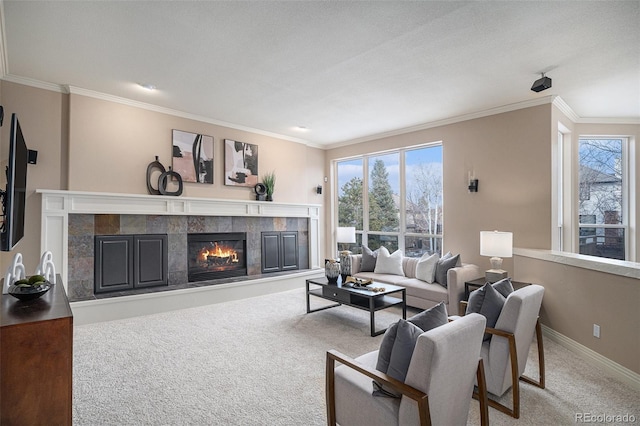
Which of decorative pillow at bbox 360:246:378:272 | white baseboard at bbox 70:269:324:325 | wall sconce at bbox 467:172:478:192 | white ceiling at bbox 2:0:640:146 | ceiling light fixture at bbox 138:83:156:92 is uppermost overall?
ceiling light fixture at bbox 138:83:156:92

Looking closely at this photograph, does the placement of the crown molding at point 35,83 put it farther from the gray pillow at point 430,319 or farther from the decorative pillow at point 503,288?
the decorative pillow at point 503,288

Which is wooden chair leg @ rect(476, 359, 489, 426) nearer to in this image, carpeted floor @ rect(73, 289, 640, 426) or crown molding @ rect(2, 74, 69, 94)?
carpeted floor @ rect(73, 289, 640, 426)

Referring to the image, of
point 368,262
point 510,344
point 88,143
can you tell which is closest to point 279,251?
point 368,262

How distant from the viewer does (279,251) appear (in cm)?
642

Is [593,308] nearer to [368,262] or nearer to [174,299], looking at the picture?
[368,262]

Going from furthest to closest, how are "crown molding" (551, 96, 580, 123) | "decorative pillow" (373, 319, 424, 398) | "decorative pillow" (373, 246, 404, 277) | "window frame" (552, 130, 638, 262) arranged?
"decorative pillow" (373, 246, 404, 277), "window frame" (552, 130, 638, 262), "crown molding" (551, 96, 580, 123), "decorative pillow" (373, 319, 424, 398)

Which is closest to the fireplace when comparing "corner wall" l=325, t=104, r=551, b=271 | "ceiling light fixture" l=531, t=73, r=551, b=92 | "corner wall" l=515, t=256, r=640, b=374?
"corner wall" l=325, t=104, r=551, b=271

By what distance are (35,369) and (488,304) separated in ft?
8.71

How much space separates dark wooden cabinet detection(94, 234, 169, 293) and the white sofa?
124 inches

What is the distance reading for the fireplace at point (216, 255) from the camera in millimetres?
5402

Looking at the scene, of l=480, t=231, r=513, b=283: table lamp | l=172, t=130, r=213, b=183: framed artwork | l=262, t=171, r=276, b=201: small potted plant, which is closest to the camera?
l=480, t=231, r=513, b=283: table lamp

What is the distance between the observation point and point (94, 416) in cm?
225

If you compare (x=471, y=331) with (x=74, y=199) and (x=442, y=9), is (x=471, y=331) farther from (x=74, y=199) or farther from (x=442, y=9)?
(x=74, y=199)

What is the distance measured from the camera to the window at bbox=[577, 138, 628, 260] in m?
5.10
